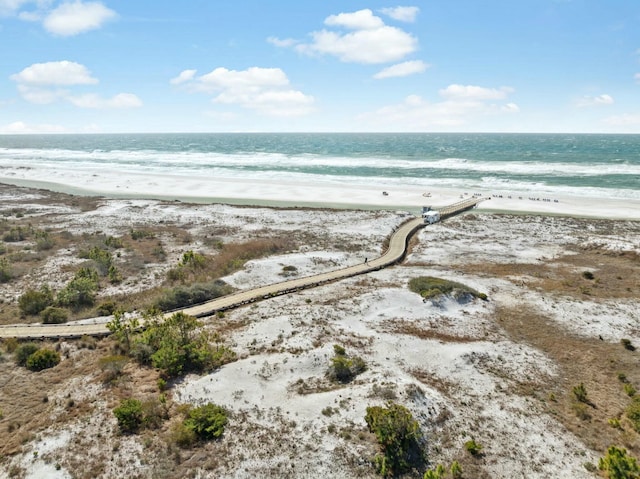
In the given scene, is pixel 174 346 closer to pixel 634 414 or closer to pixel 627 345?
pixel 634 414

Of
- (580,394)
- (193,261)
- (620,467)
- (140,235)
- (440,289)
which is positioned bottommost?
(580,394)

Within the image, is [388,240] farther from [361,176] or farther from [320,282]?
[361,176]

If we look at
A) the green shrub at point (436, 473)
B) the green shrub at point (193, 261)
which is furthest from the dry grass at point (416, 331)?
the green shrub at point (193, 261)

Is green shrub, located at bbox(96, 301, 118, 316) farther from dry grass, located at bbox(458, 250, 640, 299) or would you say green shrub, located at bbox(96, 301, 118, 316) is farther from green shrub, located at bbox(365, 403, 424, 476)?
dry grass, located at bbox(458, 250, 640, 299)

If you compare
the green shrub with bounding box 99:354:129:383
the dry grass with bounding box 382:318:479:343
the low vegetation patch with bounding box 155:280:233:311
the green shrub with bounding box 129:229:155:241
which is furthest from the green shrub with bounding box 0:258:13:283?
the dry grass with bounding box 382:318:479:343

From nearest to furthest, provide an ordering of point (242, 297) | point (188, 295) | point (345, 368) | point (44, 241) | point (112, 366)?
point (112, 366), point (345, 368), point (188, 295), point (242, 297), point (44, 241)

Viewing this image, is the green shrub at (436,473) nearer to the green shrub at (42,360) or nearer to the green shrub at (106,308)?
the green shrub at (42,360)

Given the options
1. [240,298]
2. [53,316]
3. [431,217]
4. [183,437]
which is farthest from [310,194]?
[183,437]
